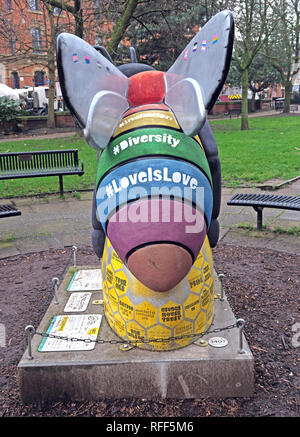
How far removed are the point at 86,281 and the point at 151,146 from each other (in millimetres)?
2204

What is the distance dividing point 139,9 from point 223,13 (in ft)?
56.1

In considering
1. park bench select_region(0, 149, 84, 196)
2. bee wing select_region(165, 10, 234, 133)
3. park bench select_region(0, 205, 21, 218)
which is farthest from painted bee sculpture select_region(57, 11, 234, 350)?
park bench select_region(0, 149, 84, 196)

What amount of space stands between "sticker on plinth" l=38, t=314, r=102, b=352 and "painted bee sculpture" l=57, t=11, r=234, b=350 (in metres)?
0.45

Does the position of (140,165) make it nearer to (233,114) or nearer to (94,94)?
(94,94)

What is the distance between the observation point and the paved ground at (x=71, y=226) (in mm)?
6566

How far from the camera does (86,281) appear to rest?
15.4 ft

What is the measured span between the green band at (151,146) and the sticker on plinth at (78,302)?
1.55 meters

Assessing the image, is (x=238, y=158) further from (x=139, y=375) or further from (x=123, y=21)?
(x=139, y=375)

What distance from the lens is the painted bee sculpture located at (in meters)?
2.79

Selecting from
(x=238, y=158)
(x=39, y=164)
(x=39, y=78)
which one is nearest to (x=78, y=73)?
(x=39, y=164)

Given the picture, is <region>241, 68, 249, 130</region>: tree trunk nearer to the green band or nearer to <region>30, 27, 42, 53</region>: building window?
<region>30, 27, 42, 53</region>: building window

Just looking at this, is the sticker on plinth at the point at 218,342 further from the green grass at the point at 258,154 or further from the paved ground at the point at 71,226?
the green grass at the point at 258,154

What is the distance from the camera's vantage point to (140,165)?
2.86 m
